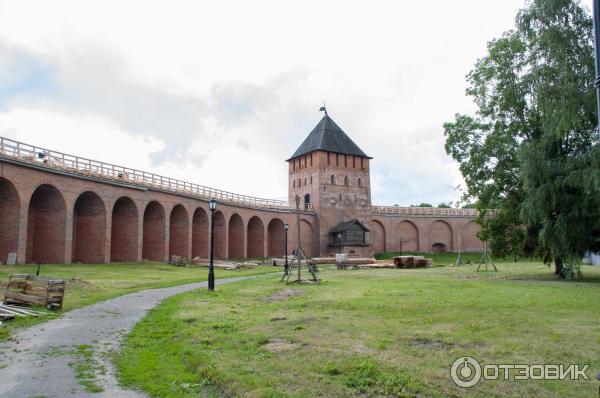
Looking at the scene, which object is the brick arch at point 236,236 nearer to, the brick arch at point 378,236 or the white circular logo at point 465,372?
the brick arch at point 378,236

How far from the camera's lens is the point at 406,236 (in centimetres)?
6275

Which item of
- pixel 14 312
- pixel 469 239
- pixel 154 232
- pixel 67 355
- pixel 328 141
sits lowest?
pixel 67 355

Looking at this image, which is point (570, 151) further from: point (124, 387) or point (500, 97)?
point (124, 387)

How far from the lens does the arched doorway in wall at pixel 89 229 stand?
30781mm

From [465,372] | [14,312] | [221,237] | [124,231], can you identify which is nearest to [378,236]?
[221,237]

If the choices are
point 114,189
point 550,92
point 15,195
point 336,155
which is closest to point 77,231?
point 114,189

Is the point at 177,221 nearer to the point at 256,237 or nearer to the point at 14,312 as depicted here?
the point at 256,237

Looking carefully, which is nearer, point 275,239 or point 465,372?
point 465,372

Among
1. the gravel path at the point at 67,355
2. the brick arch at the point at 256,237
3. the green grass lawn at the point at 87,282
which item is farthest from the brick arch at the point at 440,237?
the gravel path at the point at 67,355

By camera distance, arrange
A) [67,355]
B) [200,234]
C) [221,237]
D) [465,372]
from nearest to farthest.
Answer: [465,372] < [67,355] < [200,234] < [221,237]

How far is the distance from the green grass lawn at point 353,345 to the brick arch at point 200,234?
105 ft

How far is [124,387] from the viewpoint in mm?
5836

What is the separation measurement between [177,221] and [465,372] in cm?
3755

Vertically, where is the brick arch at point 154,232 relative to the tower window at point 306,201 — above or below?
below
